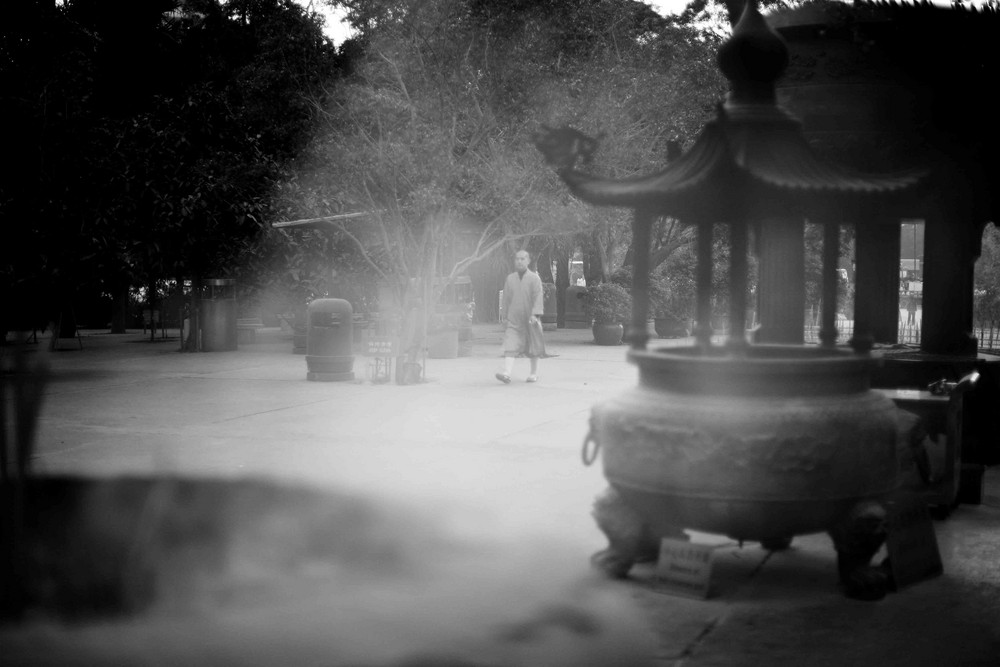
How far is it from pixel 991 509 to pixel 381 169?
1335 centimetres

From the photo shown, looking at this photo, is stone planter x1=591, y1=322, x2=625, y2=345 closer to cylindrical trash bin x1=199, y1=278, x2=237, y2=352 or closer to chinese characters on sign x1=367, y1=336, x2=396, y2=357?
chinese characters on sign x1=367, y1=336, x2=396, y2=357

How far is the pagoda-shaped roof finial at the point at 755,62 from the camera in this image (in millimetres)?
5422

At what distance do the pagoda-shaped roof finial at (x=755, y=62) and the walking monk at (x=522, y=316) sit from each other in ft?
29.4

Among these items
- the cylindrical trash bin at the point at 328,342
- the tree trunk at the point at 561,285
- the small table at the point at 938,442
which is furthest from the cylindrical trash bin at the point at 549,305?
the small table at the point at 938,442

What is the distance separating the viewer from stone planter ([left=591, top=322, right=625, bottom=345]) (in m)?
23.1

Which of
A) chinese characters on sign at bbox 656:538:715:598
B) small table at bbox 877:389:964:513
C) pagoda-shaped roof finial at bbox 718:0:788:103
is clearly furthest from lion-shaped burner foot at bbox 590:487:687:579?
pagoda-shaped roof finial at bbox 718:0:788:103

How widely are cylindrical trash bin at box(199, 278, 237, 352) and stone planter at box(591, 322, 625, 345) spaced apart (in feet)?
24.8

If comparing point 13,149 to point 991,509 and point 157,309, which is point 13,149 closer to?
point 991,509

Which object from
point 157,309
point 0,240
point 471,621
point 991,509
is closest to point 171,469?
point 471,621

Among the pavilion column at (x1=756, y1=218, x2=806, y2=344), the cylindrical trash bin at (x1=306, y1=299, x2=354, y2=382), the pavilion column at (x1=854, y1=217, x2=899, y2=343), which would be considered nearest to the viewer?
the pavilion column at (x1=756, y1=218, x2=806, y2=344)

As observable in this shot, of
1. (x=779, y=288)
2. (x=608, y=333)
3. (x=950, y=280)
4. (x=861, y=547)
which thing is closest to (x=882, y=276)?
(x=950, y=280)

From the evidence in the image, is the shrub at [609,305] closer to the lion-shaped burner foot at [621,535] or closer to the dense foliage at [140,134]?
the dense foliage at [140,134]

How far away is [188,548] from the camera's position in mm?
5918

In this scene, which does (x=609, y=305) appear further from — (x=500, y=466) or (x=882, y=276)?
(x=500, y=466)
